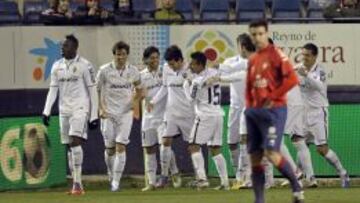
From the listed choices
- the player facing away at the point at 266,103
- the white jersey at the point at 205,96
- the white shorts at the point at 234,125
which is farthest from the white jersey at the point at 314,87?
the player facing away at the point at 266,103

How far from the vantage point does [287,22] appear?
2305 centimetres

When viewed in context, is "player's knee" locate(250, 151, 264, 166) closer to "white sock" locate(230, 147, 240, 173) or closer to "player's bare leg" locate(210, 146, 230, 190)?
"player's bare leg" locate(210, 146, 230, 190)

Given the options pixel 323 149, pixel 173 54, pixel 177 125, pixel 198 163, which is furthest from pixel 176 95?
pixel 323 149

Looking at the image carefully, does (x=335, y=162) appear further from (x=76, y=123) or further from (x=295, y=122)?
(x=76, y=123)

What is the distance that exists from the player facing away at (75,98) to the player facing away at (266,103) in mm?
5100

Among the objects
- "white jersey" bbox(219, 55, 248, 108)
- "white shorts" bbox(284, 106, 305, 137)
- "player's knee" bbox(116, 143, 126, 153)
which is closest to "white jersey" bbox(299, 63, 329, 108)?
"white shorts" bbox(284, 106, 305, 137)

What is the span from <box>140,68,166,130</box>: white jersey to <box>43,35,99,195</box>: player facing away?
173cm

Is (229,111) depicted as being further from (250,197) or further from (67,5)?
(67,5)

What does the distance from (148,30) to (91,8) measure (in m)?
1.14

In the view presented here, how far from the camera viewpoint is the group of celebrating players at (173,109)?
18.6m

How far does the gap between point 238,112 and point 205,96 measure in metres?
0.73

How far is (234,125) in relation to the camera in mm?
19734

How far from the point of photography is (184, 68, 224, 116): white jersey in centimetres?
1908

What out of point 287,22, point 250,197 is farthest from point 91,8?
point 250,197
